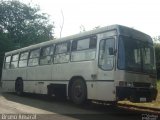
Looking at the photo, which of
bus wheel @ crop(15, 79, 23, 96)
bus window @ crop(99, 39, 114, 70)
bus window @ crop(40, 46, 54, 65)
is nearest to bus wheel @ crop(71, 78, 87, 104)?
bus window @ crop(99, 39, 114, 70)

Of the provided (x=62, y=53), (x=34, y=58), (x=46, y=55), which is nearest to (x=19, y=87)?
(x=34, y=58)

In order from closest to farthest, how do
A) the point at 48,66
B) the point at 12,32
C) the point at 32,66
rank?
the point at 48,66
the point at 32,66
the point at 12,32

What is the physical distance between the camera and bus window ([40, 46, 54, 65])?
16172 mm

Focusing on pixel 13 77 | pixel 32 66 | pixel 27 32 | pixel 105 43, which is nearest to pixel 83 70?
pixel 105 43

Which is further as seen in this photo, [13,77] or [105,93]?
[13,77]

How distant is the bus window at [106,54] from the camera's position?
11680 millimetres

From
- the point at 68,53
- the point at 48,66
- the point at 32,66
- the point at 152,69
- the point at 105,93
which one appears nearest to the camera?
the point at 105,93

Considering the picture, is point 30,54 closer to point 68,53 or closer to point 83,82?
point 68,53

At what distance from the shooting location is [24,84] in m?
18.9

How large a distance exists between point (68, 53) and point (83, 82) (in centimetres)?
200

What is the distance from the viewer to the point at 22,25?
155 ft

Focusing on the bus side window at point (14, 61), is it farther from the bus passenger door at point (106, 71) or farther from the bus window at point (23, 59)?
the bus passenger door at point (106, 71)

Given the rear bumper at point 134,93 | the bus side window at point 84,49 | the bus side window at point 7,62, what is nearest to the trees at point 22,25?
the bus side window at point 7,62

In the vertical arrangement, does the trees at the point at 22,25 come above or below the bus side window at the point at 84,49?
above
